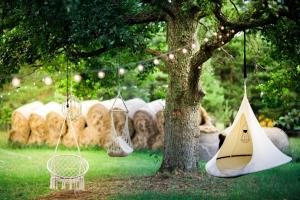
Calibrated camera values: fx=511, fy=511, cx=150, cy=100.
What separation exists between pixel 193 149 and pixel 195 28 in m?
2.08

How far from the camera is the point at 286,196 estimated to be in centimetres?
720

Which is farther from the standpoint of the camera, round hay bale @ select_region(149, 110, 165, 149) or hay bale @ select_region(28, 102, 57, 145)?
hay bale @ select_region(28, 102, 57, 145)

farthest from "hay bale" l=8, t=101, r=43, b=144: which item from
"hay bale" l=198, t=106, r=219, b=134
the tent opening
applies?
the tent opening

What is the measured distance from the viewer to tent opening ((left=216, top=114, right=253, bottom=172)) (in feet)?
24.7

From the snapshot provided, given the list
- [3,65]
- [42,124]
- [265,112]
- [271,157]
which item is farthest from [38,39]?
[265,112]

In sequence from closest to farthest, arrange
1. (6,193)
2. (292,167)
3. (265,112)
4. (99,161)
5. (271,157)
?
(271,157) → (6,193) → (292,167) → (99,161) → (265,112)

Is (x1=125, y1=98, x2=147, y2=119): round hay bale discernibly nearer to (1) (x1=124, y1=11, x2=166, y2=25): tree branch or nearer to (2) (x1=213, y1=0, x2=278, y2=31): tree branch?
(1) (x1=124, y1=11, x2=166, y2=25): tree branch

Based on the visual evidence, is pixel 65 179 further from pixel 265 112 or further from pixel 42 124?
pixel 265 112

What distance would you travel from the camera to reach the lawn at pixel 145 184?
24.7 ft

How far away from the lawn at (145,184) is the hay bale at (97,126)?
269cm

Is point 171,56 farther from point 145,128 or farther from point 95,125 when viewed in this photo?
point 95,125

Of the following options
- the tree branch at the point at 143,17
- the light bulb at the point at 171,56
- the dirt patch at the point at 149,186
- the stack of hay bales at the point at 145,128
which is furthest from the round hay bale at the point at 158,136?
the tree branch at the point at 143,17

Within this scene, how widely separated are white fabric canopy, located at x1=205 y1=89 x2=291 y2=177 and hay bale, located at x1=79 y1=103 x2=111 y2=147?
20.7 ft

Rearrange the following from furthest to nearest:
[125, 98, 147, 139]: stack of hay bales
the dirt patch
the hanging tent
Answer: [125, 98, 147, 139]: stack of hay bales
the dirt patch
the hanging tent
